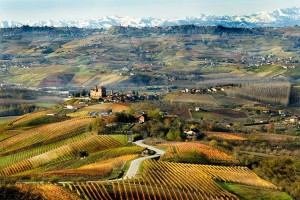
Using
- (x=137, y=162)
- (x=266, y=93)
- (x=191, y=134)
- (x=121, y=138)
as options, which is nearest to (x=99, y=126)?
(x=121, y=138)

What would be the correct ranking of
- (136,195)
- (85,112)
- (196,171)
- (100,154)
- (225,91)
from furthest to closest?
1. (225,91)
2. (85,112)
3. (100,154)
4. (196,171)
5. (136,195)

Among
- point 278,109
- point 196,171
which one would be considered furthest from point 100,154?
point 278,109

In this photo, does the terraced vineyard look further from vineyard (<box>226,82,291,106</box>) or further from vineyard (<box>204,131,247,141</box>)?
vineyard (<box>226,82,291,106</box>)

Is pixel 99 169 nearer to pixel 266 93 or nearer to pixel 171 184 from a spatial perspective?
pixel 171 184

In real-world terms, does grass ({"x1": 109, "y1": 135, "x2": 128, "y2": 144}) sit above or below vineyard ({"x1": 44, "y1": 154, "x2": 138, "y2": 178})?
below

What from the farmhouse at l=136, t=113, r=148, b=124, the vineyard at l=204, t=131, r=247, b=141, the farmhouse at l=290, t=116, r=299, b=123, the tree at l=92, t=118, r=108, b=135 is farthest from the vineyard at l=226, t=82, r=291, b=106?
the tree at l=92, t=118, r=108, b=135

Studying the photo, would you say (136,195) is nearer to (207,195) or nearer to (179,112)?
(207,195)
